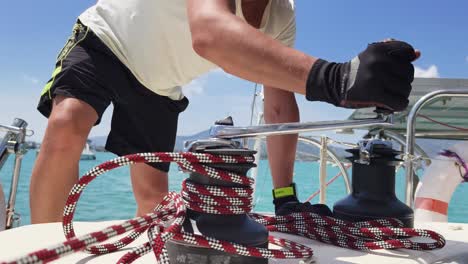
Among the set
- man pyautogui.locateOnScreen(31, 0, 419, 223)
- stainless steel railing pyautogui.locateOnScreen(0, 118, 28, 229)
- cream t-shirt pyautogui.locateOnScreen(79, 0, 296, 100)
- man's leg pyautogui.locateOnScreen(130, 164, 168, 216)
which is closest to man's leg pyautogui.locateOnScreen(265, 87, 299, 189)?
man pyautogui.locateOnScreen(31, 0, 419, 223)

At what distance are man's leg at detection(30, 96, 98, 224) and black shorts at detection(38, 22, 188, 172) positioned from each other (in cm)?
10

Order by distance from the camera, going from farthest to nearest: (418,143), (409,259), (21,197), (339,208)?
1. (21,197)
2. (418,143)
3. (339,208)
4. (409,259)

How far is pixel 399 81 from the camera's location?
693 millimetres

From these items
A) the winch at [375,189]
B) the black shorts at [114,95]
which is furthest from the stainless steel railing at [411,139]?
the black shorts at [114,95]

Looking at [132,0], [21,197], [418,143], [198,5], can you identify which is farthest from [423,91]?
[21,197]

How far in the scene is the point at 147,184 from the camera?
199 centimetres

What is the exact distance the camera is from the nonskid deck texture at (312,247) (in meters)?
0.77

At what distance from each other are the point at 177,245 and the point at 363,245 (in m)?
0.38

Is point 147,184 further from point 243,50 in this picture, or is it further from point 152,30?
point 243,50

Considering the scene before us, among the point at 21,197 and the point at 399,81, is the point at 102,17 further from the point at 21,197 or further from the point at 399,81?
the point at 21,197

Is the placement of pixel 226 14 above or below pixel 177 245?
above

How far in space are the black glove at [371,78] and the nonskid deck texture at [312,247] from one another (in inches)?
10.7

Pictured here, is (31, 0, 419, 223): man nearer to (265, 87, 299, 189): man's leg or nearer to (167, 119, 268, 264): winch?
(265, 87, 299, 189): man's leg

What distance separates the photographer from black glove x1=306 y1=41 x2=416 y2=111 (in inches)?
26.7
